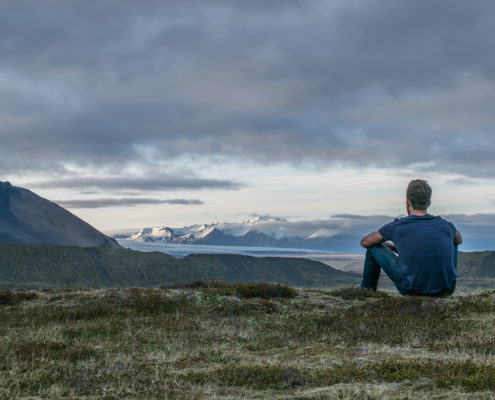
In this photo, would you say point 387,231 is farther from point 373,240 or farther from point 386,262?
point 386,262

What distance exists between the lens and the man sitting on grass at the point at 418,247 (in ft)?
34.5

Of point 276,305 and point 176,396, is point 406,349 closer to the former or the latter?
point 176,396

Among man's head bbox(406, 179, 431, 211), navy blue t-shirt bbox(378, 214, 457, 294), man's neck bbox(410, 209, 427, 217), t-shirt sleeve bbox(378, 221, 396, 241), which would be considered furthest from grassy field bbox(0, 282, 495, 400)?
man's head bbox(406, 179, 431, 211)

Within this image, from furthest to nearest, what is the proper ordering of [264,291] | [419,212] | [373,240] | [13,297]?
[264,291]
[13,297]
[373,240]
[419,212]

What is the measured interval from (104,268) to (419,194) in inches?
5780

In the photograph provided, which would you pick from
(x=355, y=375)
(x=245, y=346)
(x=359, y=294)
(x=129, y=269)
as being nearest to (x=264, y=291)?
(x=359, y=294)

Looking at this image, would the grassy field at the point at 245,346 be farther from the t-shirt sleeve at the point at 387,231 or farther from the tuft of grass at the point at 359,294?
the t-shirt sleeve at the point at 387,231

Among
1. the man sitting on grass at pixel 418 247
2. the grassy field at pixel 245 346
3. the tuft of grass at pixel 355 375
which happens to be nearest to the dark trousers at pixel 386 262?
the man sitting on grass at pixel 418 247

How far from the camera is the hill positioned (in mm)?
130375

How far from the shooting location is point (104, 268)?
148 meters

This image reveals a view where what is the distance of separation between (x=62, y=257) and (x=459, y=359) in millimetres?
149968

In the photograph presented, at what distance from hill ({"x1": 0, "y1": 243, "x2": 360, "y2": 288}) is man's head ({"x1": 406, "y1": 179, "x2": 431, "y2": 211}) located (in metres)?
116

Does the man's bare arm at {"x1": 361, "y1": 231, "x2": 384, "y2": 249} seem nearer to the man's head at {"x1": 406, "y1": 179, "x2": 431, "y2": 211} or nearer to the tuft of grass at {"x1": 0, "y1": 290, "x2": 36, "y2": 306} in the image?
the man's head at {"x1": 406, "y1": 179, "x2": 431, "y2": 211}

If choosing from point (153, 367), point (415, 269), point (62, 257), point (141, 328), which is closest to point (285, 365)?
point (153, 367)
